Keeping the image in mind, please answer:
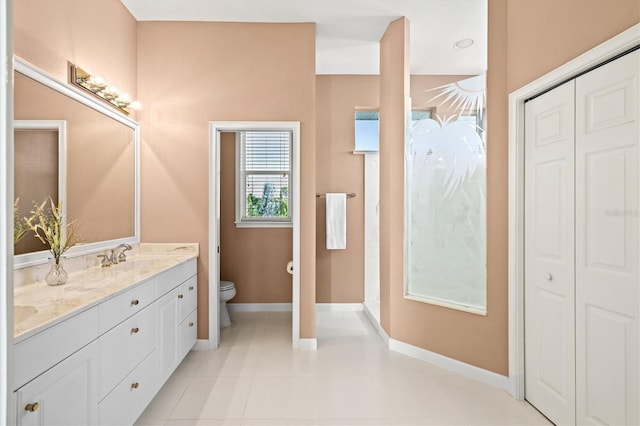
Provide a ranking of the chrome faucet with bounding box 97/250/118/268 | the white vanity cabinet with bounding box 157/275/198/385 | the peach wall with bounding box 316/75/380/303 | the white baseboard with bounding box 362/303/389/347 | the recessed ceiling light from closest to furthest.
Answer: the white vanity cabinet with bounding box 157/275/198/385, the chrome faucet with bounding box 97/250/118/268, the white baseboard with bounding box 362/303/389/347, the recessed ceiling light, the peach wall with bounding box 316/75/380/303

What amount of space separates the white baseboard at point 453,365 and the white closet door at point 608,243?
0.57 metres

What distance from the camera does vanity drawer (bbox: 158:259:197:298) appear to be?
2205mm

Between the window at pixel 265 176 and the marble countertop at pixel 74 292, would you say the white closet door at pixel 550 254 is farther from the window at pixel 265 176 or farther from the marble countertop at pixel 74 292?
the window at pixel 265 176

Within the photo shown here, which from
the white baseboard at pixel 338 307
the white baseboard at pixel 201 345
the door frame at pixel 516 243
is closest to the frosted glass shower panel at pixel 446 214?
the door frame at pixel 516 243

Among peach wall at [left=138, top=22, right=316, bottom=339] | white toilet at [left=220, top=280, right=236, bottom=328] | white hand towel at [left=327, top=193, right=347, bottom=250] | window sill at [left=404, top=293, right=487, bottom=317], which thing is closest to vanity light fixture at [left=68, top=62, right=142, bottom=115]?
peach wall at [left=138, top=22, right=316, bottom=339]

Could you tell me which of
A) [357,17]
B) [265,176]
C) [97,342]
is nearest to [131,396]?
[97,342]

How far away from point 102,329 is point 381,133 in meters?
2.73

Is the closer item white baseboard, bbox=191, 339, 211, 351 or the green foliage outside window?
white baseboard, bbox=191, 339, 211, 351

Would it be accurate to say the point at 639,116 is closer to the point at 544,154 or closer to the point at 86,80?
the point at 544,154

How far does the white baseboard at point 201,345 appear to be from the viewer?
2.98m

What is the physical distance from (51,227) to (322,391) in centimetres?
195

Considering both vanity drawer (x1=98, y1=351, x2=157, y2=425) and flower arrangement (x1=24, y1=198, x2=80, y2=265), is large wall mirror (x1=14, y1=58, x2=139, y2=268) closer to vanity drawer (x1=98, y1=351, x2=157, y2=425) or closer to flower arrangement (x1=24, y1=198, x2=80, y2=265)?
flower arrangement (x1=24, y1=198, x2=80, y2=265)

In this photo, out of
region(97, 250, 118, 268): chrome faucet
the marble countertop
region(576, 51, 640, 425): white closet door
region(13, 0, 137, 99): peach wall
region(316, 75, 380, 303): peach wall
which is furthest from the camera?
region(316, 75, 380, 303): peach wall

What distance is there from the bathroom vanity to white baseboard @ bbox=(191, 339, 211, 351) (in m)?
0.49
